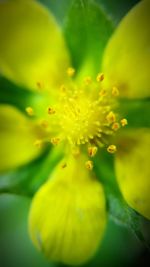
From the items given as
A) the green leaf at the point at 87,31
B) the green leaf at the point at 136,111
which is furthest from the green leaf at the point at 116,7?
the green leaf at the point at 136,111

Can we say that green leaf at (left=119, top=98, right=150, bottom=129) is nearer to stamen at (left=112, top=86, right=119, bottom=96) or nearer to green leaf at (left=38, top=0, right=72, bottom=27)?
stamen at (left=112, top=86, right=119, bottom=96)

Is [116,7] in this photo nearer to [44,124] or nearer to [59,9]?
[59,9]

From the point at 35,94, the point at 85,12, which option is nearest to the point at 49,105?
the point at 35,94

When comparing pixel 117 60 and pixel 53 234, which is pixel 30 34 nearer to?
pixel 117 60

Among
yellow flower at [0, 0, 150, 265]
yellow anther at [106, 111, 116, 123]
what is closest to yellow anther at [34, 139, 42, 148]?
yellow flower at [0, 0, 150, 265]

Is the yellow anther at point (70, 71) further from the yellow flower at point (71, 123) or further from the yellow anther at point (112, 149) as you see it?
the yellow anther at point (112, 149)

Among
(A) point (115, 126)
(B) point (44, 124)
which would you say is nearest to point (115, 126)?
(A) point (115, 126)
